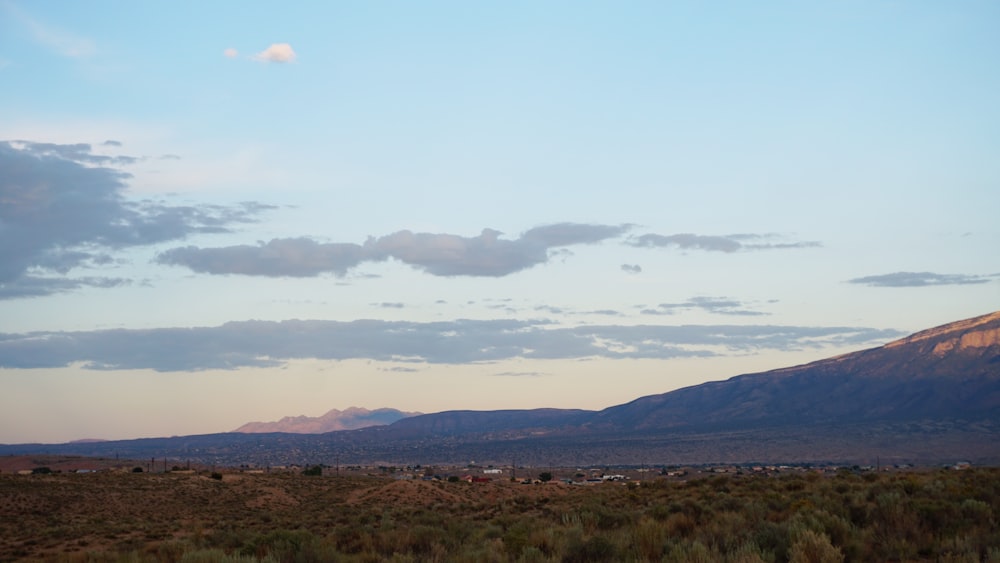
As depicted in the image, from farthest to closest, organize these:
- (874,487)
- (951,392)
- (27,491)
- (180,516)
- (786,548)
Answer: (951,392) < (27,491) < (180,516) < (874,487) < (786,548)

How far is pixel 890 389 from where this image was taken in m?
167

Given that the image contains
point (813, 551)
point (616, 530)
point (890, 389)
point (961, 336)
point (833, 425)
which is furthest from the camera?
point (961, 336)

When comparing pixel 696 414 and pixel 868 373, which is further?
pixel 696 414

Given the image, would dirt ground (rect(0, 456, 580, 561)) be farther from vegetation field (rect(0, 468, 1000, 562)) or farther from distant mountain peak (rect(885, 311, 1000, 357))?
distant mountain peak (rect(885, 311, 1000, 357))

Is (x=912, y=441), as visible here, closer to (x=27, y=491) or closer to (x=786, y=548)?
(x=27, y=491)

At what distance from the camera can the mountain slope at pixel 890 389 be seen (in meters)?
152

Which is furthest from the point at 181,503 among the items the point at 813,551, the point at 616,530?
the point at 813,551

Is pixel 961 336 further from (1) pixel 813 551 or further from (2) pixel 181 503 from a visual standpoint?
(1) pixel 813 551

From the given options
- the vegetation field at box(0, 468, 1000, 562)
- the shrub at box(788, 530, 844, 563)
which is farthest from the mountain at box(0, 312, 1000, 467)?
the shrub at box(788, 530, 844, 563)

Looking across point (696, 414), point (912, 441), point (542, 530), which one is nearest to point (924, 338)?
point (696, 414)

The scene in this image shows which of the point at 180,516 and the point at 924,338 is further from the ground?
the point at 924,338

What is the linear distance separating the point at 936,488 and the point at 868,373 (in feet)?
557

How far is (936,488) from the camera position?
79.9 ft

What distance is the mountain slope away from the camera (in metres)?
152
